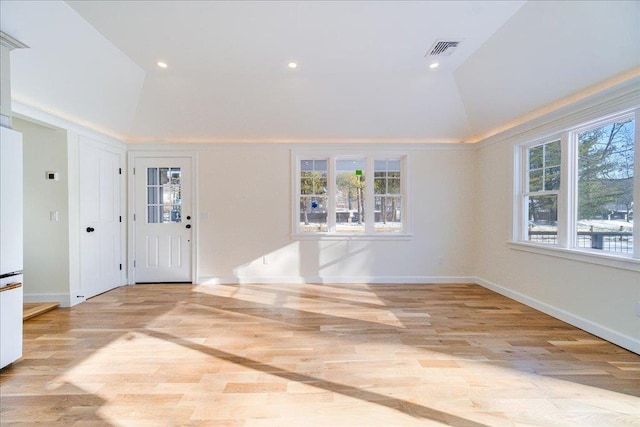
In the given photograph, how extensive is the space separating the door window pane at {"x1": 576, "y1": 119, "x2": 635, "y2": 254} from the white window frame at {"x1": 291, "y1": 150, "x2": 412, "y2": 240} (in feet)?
7.62

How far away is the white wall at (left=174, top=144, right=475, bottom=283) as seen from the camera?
5.05 m

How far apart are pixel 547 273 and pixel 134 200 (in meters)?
6.29

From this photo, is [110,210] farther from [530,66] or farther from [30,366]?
[530,66]

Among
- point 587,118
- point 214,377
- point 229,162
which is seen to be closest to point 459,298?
point 587,118

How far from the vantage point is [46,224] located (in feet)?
12.6

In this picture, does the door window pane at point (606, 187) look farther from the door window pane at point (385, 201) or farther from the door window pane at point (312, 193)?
the door window pane at point (312, 193)

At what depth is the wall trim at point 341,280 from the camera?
5.04m

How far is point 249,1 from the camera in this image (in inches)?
102

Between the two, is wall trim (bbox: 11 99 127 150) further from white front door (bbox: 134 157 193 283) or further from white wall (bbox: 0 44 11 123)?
white wall (bbox: 0 44 11 123)

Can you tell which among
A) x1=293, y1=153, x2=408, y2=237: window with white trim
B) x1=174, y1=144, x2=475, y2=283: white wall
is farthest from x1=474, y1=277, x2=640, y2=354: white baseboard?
x1=293, y1=153, x2=408, y2=237: window with white trim

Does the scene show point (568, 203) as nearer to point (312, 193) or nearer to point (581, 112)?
point (581, 112)

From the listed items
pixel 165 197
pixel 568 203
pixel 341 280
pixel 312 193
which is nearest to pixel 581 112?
pixel 568 203

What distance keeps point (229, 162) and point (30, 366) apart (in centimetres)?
352

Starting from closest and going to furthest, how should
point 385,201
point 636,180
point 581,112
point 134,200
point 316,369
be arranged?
point 316,369 → point 636,180 → point 581,112 → point 134,200 → point 385,201
